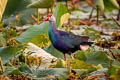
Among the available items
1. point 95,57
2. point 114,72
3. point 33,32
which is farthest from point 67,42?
point 114,72

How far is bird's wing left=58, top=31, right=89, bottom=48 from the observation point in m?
3.65

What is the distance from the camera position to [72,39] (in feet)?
12.1

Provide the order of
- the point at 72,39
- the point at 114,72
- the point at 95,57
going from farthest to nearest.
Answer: the point at 72,39 → the point at 95,57 → the point at 114,72

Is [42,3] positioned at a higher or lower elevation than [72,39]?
higher

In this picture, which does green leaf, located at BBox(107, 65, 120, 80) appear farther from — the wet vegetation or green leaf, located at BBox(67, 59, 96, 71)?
green leaf, located at BBox(67, 59, 96, 71)

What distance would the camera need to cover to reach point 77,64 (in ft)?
9.50

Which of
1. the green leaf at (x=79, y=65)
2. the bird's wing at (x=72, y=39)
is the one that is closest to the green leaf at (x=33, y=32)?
the bird's wing at (x=72, y=39)

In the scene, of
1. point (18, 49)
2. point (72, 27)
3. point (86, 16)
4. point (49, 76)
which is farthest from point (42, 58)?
point (86, 16)

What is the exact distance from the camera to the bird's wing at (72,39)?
3.65 m

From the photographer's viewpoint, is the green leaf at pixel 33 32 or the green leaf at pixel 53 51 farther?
the green leaf at pixel 33 32

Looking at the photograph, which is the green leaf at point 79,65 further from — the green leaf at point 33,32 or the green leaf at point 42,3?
the green leaf at point 42,3

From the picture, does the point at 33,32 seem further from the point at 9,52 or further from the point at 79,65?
the point at 79,65

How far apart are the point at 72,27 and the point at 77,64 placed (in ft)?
8.34

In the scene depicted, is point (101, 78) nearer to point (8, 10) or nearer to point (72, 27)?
point (8, 10)
